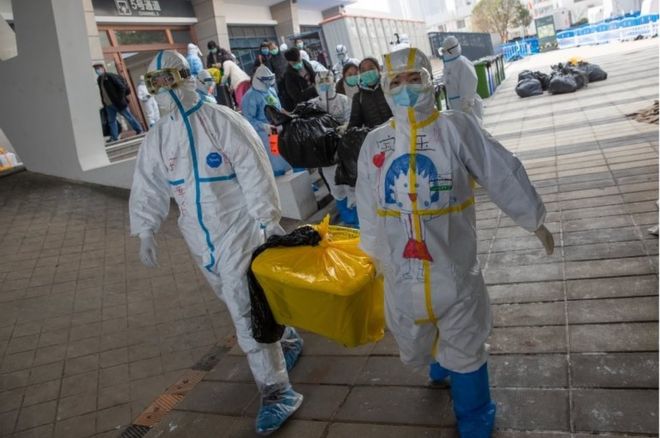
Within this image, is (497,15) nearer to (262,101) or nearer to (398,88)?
(262,101)

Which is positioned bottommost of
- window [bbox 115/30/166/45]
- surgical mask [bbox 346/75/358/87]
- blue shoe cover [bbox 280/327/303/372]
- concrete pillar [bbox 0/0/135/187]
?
blue shoe cover [bbox 280/327/303/372]

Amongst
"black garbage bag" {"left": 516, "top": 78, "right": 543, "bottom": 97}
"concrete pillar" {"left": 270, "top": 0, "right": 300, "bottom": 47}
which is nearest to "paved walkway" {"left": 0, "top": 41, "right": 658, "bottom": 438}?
"black garbage bag" {"left": 516, "top": 78, "right": 543, "bottom": 97}

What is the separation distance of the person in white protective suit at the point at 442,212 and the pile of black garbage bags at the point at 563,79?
419 inches

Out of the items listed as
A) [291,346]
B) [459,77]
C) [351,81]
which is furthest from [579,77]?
[291,346]

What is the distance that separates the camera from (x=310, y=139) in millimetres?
4703

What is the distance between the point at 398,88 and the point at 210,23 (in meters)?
14.0

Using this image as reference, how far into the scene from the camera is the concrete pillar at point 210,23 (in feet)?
46.4

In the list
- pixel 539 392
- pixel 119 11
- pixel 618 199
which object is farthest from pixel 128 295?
pixel 119 11

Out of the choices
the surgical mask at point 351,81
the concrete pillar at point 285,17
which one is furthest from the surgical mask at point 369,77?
the concrete pillar at point 285,17

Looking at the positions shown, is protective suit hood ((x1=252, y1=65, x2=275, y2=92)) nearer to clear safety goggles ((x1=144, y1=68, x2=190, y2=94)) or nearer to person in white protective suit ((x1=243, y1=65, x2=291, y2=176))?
person in white protective suit ((x1=243, y1=65, x2=291, y2=176))

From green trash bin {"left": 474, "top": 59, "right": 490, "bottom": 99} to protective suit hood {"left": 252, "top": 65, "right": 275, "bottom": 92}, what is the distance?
858 centimetres

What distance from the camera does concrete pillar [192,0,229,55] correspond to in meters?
14.1

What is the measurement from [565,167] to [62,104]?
24.2ft

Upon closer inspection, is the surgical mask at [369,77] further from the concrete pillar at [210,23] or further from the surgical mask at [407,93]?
the concrete pillar at [210,23]
